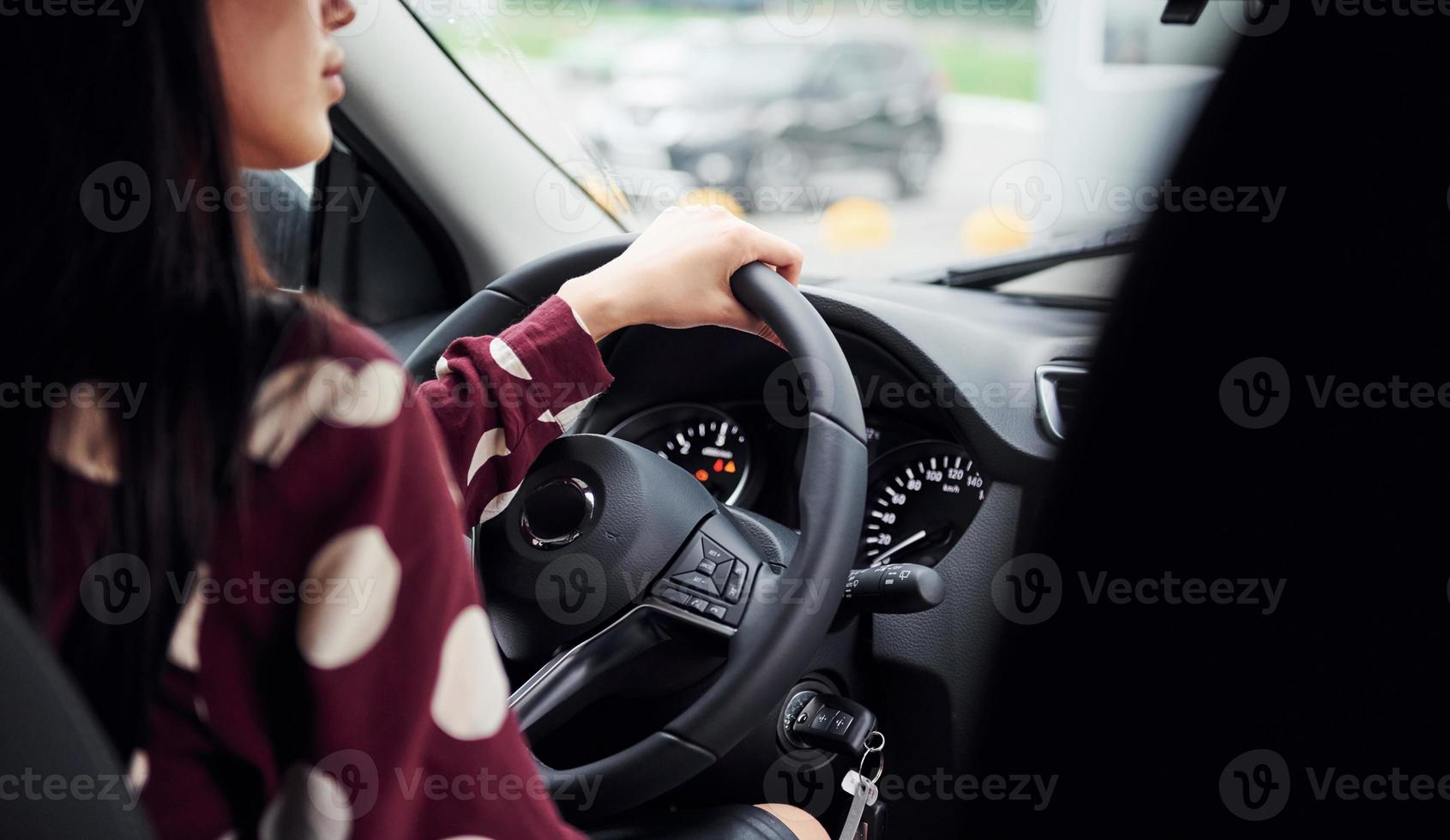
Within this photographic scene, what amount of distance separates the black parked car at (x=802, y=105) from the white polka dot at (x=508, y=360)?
32.7 feet

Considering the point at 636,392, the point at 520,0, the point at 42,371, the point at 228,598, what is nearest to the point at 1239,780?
the point at 228,598

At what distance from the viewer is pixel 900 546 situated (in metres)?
1.44

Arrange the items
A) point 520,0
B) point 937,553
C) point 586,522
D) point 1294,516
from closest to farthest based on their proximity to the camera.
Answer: point 1294,516 → point 586,522 → point 937,553 → point 520,0

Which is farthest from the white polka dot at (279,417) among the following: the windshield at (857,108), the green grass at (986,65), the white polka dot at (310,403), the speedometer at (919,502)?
the green grass at (986,65)

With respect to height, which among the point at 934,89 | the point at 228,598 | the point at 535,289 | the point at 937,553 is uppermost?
the point at 228,598

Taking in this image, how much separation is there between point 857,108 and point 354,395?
11.7m

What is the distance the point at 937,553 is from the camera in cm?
142

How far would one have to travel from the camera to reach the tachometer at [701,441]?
1.51 m

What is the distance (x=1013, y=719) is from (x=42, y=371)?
499 mm

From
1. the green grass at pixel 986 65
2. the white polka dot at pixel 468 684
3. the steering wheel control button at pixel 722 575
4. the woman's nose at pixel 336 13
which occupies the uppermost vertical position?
the woman's nose at pixel 336 13

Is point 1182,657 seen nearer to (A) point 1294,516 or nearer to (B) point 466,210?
(A) point 1294,516

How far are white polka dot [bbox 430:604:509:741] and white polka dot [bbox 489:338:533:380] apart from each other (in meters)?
0.40

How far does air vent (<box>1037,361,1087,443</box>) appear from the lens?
1383mm

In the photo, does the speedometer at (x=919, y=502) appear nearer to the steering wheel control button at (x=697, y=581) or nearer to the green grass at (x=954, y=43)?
the steering wheel control button at (x=697, y=581)
